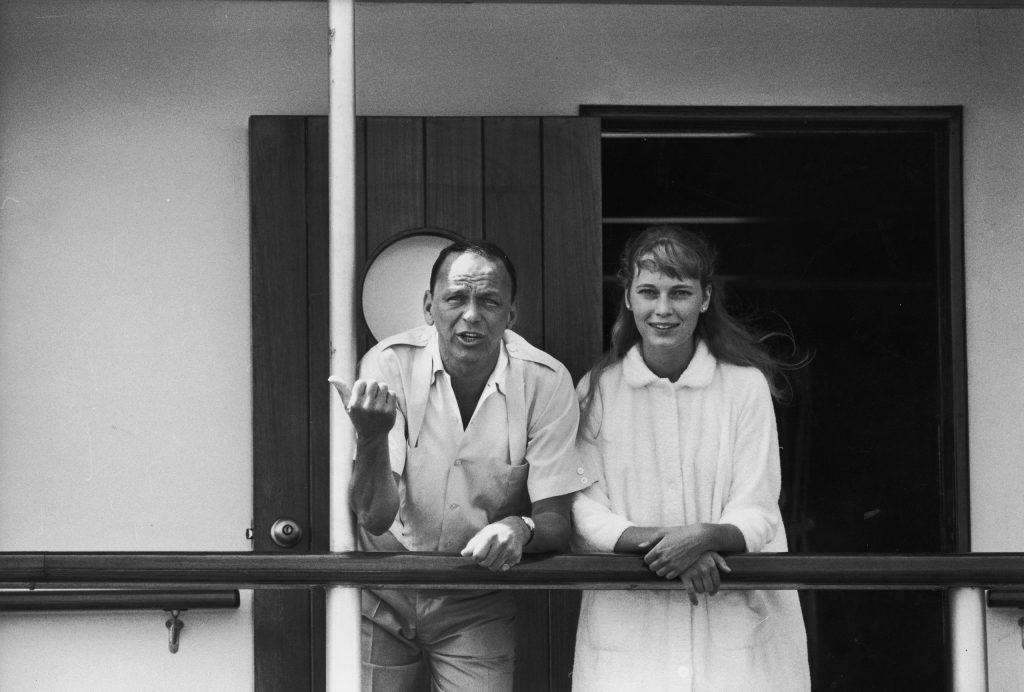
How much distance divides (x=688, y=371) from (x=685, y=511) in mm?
367

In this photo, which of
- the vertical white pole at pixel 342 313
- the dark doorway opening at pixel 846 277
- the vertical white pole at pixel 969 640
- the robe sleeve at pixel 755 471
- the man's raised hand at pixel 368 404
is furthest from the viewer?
the dark doorway opening at pixel 846 277

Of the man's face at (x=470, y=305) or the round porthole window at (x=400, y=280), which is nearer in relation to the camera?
the man's face at (x=470, y=305)

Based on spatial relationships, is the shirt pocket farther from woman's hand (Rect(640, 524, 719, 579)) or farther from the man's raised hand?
the man's raised hand

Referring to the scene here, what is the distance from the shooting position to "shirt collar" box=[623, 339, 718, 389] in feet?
11.6

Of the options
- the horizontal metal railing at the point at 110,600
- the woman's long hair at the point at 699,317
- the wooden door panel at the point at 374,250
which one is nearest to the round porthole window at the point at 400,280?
the wooden door panel at the point at 374,250

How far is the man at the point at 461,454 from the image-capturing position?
3.43 m

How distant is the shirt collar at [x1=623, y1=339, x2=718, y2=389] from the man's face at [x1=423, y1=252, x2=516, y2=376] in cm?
36

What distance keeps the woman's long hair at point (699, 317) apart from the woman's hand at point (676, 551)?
56 cm

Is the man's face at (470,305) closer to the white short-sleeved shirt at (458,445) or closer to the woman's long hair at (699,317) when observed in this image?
the white short-sleeved shirt at (458,445)

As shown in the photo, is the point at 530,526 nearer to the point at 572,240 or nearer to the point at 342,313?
the point at 342,313

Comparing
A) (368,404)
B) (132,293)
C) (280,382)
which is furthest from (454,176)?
(368,404)

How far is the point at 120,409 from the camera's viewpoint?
13.5ft

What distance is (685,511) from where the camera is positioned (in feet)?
11.3

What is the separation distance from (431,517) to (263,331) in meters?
0.91
